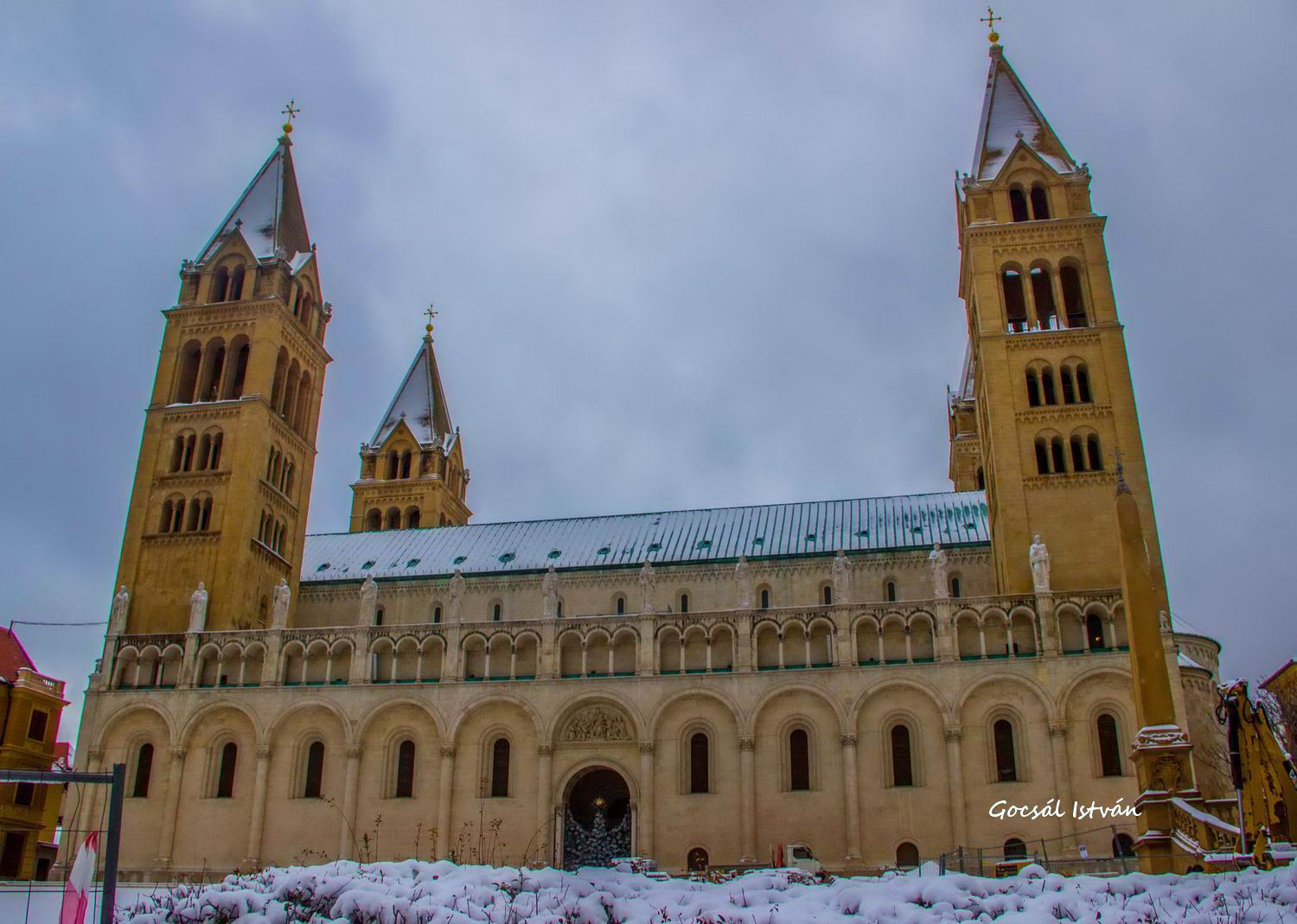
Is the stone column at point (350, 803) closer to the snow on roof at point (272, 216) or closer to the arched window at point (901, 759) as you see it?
the arched window at point (901, 759)

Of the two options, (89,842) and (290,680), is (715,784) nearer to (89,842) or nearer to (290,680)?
(290,680)

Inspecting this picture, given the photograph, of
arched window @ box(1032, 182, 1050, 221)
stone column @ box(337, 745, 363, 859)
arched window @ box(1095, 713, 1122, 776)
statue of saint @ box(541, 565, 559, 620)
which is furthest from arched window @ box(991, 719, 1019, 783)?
stone column @ box(337, 745, 363, 859)

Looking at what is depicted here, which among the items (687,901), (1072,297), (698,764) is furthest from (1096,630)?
(687,901)

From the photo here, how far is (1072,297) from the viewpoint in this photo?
48844 mm

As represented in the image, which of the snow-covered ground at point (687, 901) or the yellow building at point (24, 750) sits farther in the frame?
the yellow building at point (24, 750)

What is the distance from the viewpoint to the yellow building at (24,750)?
46594 mm

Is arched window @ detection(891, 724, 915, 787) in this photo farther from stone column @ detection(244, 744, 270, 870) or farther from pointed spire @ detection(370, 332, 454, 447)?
pointed spire @ detection(370, 332, 454, 447)

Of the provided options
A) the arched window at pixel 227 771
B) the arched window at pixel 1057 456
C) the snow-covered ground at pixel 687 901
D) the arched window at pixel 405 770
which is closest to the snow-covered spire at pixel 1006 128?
the arched window at pixel 1057 456

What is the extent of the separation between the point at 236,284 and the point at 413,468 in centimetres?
2009

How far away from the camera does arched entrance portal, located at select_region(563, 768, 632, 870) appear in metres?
40.3

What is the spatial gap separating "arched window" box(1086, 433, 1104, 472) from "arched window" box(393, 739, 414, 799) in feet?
95.8

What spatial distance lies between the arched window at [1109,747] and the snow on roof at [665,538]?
11727 mm

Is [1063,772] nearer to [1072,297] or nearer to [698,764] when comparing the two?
[698,764]

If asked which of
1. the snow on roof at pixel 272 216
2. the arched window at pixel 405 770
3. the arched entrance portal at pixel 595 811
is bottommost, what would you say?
the arched entrance portal at pixel 595 811
